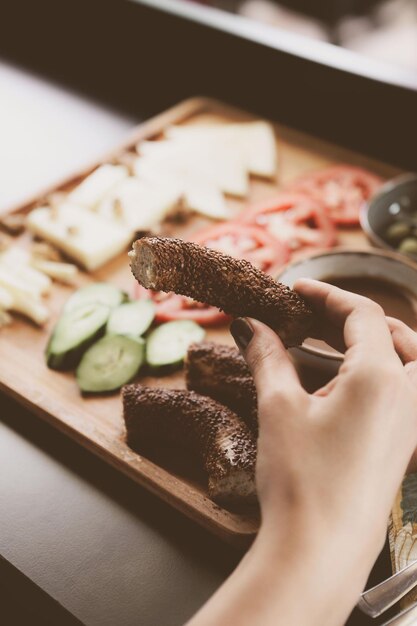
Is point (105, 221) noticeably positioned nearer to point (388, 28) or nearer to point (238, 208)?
point (238, 208)

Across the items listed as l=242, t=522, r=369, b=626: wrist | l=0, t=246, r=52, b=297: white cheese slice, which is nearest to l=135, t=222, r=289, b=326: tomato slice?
l=0, t=246, r=52, b=297: white cheese slice

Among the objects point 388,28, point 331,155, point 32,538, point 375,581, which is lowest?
point 32,538

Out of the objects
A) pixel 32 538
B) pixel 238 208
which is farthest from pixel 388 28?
pixel 32 538

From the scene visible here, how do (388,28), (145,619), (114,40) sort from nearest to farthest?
(145,619) < (114,40) < (388,28)

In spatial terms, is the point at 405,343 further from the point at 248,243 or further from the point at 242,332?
the point at 248,243

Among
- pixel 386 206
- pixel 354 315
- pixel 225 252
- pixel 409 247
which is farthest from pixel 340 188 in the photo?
pixel 354 315

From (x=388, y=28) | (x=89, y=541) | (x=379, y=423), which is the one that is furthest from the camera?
(x=388, y=28)

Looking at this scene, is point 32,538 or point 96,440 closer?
point 32,538

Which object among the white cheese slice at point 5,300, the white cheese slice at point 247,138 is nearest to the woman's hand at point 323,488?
the white cheese slice at point 5,300
